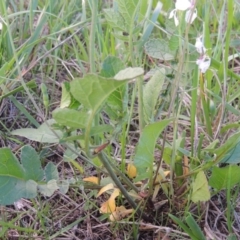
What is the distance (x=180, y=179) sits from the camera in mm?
1022

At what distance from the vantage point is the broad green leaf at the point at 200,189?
907 mm

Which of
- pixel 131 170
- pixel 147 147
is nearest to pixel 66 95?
pixel 147 147

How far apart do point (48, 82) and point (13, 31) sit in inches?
10.6

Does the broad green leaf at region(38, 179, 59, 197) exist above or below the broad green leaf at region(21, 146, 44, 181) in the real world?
below

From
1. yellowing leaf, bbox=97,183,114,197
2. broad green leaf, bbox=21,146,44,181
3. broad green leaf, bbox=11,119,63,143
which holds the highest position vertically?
broad green leaf, bbox=11,119,63,143

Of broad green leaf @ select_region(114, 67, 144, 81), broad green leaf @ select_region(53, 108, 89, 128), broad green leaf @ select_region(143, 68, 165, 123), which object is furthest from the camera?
broad green leaf @ select_region(143, 68, 165, 123)

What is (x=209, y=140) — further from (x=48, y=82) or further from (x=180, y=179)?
(x=48, y=82)

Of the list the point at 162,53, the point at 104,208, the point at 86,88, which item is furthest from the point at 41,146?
the point at 86,88

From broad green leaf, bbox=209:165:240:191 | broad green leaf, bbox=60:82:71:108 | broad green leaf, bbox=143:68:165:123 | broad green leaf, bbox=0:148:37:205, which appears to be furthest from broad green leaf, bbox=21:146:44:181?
broad green leaf, bbox=209:165:240:191

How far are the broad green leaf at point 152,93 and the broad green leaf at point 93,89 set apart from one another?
229mm

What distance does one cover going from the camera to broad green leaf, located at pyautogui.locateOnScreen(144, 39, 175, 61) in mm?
1004

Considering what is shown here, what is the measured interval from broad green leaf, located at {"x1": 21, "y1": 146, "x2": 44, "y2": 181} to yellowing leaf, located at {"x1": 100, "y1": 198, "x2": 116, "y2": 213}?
0.16 m

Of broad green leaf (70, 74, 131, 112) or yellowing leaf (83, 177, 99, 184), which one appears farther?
yellowing leaf (83, 177, 99, 184)

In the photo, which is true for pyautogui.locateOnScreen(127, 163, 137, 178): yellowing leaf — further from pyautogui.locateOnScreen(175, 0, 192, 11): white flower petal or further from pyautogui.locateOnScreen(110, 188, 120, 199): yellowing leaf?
pyautogui.locateOnScreen(175, 0, 192, 11): white flower petal
